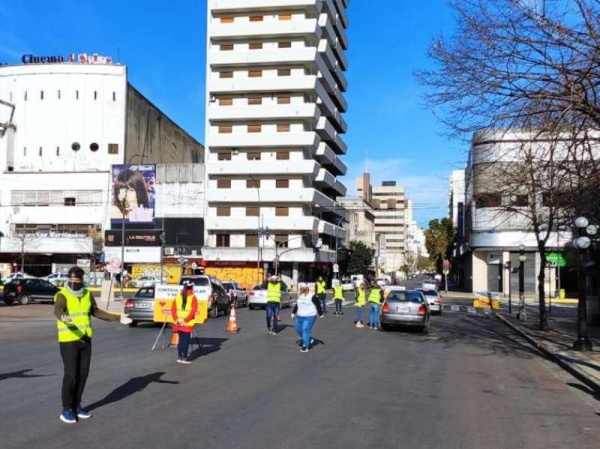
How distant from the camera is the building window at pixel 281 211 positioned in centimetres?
6744

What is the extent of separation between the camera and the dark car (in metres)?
35.1

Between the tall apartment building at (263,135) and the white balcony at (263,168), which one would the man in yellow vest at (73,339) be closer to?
the tall apartment building at (263,135)

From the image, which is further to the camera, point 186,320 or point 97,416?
point 186,320

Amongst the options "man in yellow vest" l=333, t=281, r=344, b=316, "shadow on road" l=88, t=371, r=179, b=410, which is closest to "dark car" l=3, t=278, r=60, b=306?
"man in yellow vest" l=333, t=281, r=344, b=316

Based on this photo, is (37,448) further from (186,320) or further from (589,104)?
(589,104)

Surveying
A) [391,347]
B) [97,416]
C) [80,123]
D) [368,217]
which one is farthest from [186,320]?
[368,217]

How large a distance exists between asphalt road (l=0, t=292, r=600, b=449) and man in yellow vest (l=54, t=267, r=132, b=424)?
280 millimetres

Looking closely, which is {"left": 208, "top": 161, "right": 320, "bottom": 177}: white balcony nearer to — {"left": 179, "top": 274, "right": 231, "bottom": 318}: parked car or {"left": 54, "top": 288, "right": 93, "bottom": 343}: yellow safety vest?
{"left": 179, "top": 274, "right": 231, "bottom": 318}: parked car

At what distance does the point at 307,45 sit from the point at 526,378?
206 feet

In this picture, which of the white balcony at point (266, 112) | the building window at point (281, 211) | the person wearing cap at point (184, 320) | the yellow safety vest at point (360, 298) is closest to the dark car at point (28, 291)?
the yellow safety vest at point (360, 298)

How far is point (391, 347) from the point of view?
55.6 ft

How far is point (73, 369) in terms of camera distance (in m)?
7.33

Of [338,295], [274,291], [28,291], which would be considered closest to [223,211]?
[28,291]

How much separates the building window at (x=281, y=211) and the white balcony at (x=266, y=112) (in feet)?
31.8
